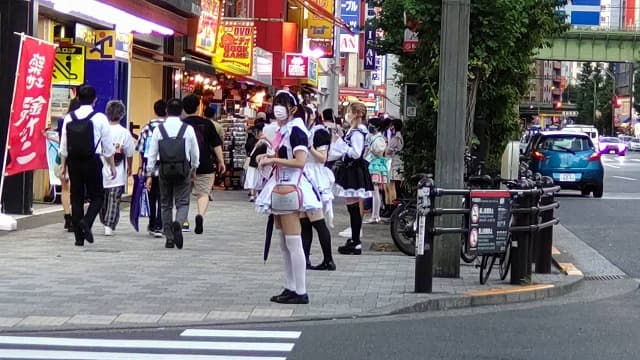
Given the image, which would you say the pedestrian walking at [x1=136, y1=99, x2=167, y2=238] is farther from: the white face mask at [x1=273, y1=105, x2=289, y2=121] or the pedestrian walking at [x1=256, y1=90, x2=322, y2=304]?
the pedestrian walking at [x1=256, y1=90, x2=322, y2=304]

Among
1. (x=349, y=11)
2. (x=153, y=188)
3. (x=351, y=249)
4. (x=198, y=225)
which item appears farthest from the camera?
(x=349, y=11)

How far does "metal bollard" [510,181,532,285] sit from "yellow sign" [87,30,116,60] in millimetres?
9791

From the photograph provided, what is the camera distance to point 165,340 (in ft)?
23.7

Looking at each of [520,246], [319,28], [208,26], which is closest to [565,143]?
[208,26]

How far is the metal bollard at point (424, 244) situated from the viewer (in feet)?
29.3

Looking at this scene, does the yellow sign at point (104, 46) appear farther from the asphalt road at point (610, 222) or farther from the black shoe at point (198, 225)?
the asphalt road at point (610, 222)

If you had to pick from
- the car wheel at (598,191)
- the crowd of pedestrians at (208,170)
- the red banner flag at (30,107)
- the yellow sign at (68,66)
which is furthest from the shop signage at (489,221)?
the car wheel at (598,191)

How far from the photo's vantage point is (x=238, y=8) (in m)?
33.2

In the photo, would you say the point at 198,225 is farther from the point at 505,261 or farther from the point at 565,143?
the point at 565,143

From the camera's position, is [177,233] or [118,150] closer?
[177,233]

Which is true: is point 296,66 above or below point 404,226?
above

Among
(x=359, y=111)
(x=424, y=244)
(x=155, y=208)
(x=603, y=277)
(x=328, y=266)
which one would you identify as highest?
(x=359, y=111)

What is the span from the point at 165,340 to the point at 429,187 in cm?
304

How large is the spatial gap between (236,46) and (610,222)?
12.0 metres
